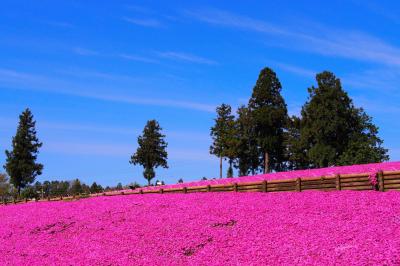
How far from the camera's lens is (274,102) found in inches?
2997

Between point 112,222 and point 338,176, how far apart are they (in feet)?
38.8

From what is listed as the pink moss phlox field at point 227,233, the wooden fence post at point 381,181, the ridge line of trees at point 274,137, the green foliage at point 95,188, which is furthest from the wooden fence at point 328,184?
the green foliage at point 95,188

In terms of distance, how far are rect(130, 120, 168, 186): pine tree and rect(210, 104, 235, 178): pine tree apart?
10142 millimetres

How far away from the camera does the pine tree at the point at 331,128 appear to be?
226ft

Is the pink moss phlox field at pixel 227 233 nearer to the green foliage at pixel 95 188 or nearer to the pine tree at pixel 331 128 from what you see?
the pine tree at pixel 331 128

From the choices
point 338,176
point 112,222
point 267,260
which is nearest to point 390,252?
point 267,260

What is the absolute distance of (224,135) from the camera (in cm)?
8769

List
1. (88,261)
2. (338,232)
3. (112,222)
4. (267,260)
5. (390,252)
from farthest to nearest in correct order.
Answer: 1. (112,222)
2. (88,261)
3. (338,232)
4. (267,260)
5. (390,252)

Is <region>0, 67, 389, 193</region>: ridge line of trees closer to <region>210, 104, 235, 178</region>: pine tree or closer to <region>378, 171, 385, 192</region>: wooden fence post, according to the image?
<region>210, 104, 235, 178</region>: pine tree

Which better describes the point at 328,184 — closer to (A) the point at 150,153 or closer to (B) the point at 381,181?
(B) the point at 381,181

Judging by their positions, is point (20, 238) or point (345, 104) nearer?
point (20, 238)

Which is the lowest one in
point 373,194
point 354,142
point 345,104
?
point 373,194

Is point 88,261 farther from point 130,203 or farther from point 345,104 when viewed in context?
point 345,104

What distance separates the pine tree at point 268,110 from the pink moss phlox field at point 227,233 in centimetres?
4729
